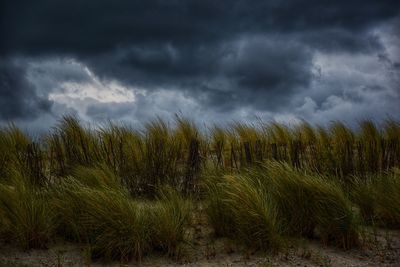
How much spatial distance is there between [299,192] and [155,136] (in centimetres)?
306

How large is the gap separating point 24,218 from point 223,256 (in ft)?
6.74

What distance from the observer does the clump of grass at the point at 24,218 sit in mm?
4504

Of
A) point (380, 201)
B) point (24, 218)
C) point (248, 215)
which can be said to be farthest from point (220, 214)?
point (380, 201)

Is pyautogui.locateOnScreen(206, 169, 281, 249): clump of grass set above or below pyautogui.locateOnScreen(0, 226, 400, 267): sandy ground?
above

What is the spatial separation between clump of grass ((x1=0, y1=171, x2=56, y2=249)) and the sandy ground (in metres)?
0.11

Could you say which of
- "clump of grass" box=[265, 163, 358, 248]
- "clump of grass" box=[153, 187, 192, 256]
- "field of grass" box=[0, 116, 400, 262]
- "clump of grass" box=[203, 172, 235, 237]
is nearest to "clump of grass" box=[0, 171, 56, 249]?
"field of grass" box=[0, 116, 400, 262]

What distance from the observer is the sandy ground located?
441cm

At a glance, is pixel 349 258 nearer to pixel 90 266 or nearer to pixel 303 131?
pixel 90 266

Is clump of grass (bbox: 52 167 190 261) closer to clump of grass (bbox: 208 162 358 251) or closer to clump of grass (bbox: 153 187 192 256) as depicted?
clump of grass (bbox: 153 187 192 256)

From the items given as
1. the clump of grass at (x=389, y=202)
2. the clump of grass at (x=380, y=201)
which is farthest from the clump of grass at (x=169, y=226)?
the clump of grass at (x=389, y=202)

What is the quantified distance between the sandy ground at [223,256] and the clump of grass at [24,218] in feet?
0.36

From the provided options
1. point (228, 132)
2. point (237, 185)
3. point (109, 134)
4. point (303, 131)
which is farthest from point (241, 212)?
point (303, 131)

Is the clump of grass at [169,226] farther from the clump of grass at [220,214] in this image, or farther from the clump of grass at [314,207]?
the clump of grass at [314,207]

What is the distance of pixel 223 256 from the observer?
4.57 metres
